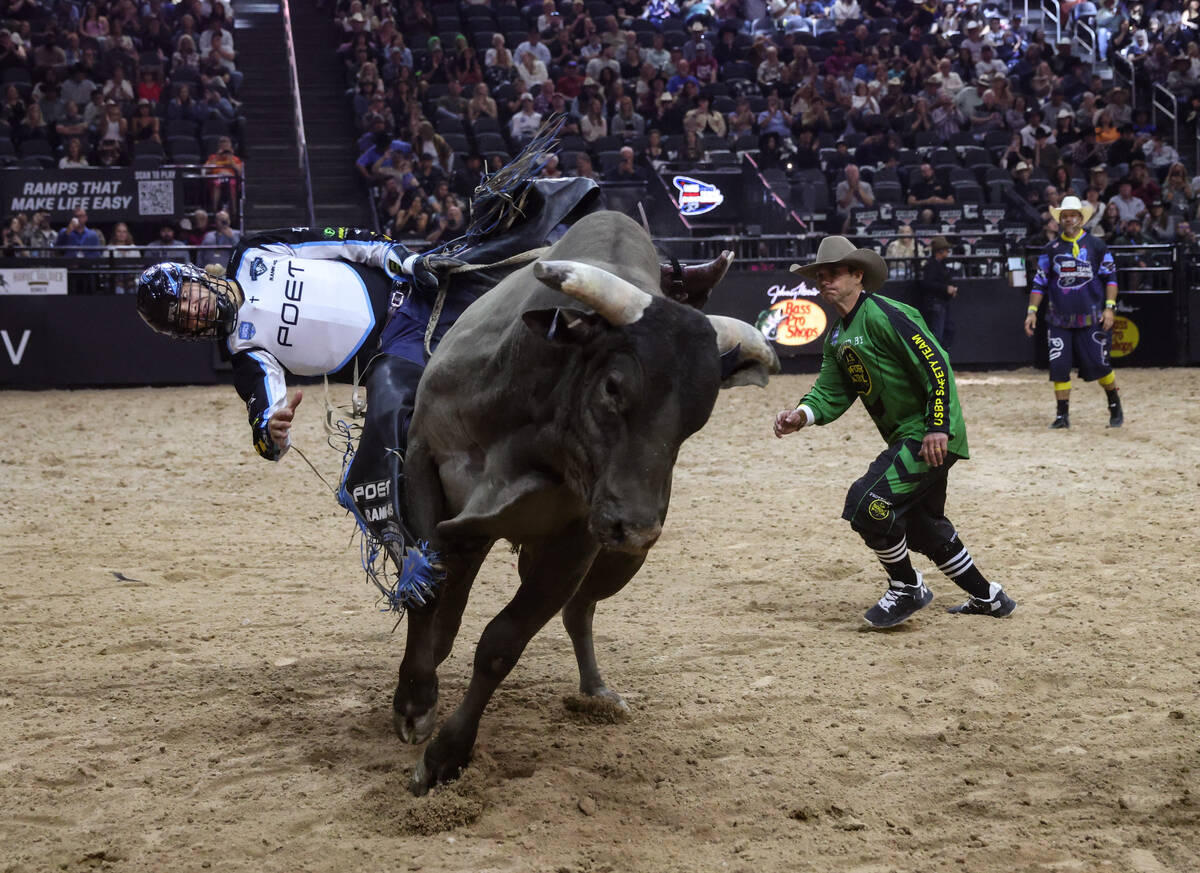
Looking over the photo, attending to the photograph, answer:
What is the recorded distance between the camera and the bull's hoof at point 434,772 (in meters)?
3.97

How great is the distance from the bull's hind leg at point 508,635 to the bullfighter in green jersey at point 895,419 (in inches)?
82.4

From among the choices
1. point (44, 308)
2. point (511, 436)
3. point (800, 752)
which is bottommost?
point (44, 308)

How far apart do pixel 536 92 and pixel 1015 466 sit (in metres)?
13.6

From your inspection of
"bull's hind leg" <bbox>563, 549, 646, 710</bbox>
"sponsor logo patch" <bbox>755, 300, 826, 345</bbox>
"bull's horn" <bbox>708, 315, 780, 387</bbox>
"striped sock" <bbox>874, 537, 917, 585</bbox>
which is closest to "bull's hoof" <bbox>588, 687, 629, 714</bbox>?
"bull's hind leg" <bbox>563, 549, 646, 710</bbox>

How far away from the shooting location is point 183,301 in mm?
4410

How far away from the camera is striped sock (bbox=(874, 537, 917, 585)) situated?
5953mm

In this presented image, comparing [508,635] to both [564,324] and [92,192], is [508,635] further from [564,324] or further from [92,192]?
[92,192]

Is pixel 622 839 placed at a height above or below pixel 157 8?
below

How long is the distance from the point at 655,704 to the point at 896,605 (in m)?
1.62

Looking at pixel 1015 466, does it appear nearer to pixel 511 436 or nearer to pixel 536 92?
pixel 511 436

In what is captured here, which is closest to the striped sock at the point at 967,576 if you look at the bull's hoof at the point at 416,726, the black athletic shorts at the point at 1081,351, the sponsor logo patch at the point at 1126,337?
the bull's hoof at the point at 416,726

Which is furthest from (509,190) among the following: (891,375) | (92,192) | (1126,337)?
(1126,337)

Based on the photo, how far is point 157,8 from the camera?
21.1 m

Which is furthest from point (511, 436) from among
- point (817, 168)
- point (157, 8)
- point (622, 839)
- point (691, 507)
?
point (157, 8)
